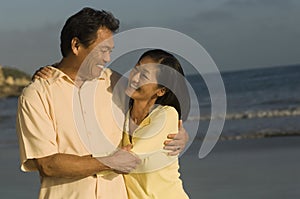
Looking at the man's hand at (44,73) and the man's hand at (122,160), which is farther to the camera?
the man's hand at (44,73)

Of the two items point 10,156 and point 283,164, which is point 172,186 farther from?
point 10,156

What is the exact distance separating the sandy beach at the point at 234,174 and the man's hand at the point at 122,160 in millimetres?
4507

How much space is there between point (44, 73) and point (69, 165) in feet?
1.55

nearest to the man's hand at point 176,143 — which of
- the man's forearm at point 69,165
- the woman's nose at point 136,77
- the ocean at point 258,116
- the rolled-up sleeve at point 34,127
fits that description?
the woman's nose at point 136,77

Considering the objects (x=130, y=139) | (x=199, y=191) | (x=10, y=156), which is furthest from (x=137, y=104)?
(x=10, y=156)

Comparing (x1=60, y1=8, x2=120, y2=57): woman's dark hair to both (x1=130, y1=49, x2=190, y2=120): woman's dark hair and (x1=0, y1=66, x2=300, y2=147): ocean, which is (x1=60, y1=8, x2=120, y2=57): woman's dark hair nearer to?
(x1=130, y1=49, x2=190, y2=120): woman's dark hair

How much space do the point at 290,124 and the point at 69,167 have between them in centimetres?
1365

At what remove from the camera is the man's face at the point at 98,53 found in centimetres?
328

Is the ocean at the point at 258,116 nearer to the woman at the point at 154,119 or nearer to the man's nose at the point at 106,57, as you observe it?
the woman at the point at 154,119

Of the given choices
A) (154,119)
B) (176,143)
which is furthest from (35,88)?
(176,143)

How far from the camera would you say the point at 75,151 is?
326 cm

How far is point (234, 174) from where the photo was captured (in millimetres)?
9117

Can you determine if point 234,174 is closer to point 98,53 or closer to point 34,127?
point 98,53

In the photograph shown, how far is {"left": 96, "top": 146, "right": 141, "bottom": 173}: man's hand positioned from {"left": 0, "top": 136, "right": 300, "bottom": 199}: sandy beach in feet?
14.8
